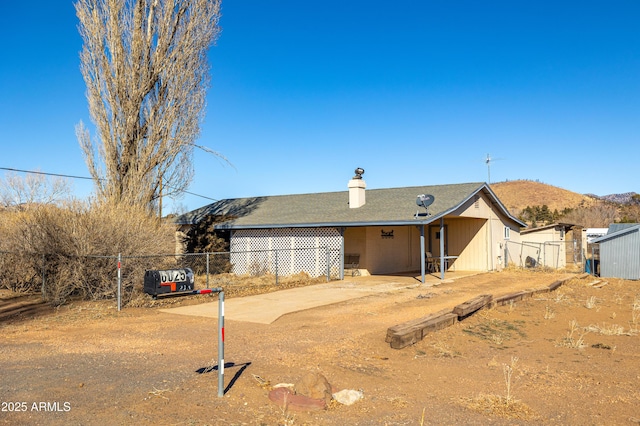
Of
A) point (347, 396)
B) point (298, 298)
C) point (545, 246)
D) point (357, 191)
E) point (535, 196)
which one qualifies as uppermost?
point (535, 196)

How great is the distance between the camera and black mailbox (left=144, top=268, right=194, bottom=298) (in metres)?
9.92

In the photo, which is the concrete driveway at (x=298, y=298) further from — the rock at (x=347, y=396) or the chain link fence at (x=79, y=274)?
the rock at (x=347, y=396)

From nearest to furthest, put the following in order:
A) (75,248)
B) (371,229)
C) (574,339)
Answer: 1. (574,339)
2. (75,248)
3. (371,229)

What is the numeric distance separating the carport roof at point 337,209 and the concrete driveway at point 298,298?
7.24 feet

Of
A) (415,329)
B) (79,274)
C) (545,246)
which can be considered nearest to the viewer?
(415,329)

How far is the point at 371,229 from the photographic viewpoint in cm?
2048

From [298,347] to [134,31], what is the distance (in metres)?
15.1

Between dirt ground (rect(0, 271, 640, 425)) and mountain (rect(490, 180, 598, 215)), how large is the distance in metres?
68.6

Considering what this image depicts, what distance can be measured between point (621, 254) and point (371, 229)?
35.9ft

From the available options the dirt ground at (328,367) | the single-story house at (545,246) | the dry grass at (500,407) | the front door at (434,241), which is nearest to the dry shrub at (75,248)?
the dirt ground at (328,367)

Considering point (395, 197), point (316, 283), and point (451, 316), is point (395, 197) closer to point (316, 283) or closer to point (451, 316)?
point (316, 283)

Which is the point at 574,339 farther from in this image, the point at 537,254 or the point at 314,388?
the point at 537,254

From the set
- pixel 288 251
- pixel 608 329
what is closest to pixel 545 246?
pixel 288 251

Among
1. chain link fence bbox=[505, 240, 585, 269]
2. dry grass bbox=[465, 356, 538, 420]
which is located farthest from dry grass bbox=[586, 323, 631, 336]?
chain link fence bbox=[505, 240, 585, 269]
